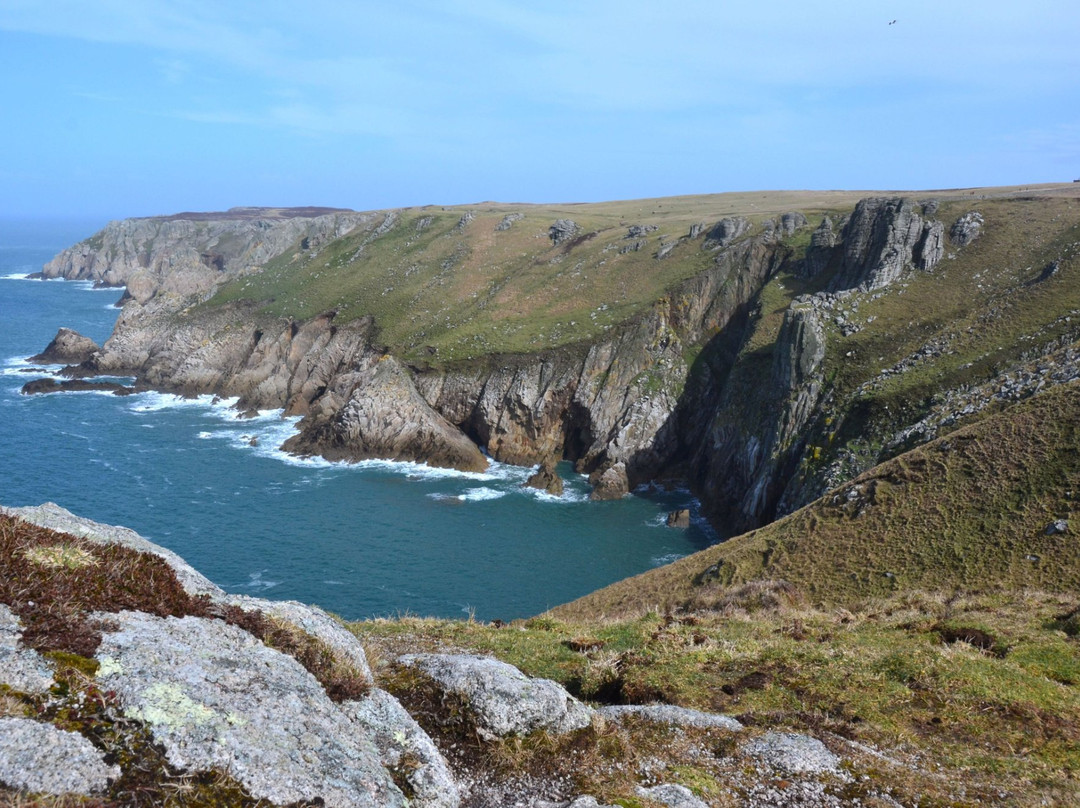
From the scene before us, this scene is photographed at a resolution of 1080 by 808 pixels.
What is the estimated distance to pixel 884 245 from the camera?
68000 millimetres

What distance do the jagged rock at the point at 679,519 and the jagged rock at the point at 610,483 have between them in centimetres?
740

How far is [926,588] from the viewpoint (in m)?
28.5

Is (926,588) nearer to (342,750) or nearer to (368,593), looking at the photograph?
(342,750)

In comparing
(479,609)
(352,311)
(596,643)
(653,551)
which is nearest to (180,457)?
(352,311)

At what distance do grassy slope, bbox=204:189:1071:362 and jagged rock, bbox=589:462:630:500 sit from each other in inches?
720

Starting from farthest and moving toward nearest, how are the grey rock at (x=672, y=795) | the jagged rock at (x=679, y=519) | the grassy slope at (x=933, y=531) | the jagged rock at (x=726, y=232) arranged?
the jagged rock at (x=726, y=232), the jagged rock at (x=679, y=519), the grassy slope at (x=933, y=531), the grey rock at (x=672, y=795)

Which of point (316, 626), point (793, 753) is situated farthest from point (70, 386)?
point (793, 753)

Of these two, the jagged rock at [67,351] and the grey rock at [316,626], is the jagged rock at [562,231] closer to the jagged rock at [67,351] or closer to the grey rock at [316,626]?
the jagged rock at [67,351]

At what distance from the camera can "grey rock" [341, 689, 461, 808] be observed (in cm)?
800

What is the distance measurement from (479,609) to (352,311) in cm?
6610

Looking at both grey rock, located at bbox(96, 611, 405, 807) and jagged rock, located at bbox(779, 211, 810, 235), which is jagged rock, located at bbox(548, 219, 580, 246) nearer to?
jagged rock, located at bbox(779, 211, 810, 235)

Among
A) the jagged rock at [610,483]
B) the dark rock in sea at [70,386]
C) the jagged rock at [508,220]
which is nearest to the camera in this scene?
the jagged rock at [610,483]

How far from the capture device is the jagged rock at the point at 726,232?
89.9 metres

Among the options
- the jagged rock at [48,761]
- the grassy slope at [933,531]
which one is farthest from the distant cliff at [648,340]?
the jagged rock at [48,761]
